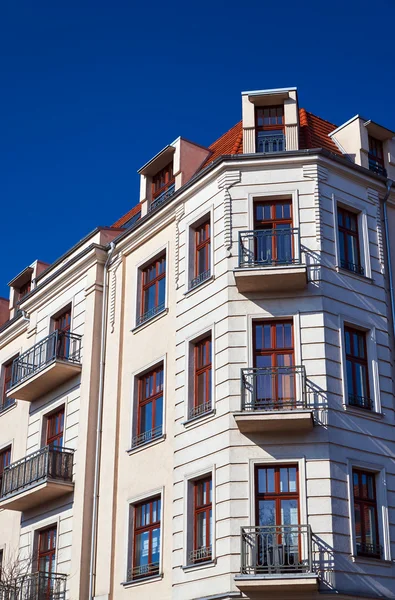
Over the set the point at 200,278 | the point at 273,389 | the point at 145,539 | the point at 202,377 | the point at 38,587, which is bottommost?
the point at 38,587

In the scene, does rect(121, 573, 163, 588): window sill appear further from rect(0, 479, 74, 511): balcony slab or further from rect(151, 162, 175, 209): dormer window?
rect(151, 162, 175, 209): dormer window

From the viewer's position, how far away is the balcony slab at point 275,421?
1953 cm

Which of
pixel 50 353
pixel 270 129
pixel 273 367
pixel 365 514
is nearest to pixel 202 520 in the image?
pixel 365 514

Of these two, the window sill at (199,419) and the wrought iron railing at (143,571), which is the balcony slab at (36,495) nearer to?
the wrought iron railing at (143,571)

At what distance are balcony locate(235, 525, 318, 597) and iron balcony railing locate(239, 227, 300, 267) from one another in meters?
6.10

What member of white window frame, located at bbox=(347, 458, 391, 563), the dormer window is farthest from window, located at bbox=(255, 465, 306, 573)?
the dormer window

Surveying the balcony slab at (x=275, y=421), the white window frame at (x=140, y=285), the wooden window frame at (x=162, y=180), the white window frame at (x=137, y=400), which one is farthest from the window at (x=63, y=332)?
the balcony slab at (x=275, y=421)

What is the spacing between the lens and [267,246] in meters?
22.2

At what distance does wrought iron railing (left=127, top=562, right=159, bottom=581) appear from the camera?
21.7 meters

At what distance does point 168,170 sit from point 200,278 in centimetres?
467

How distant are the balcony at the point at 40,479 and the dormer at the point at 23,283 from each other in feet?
25.4

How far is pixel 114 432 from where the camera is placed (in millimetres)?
24422

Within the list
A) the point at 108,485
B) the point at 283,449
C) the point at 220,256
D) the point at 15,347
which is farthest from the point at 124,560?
the point at 15,347

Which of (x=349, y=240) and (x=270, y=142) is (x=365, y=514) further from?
(x=270, y=142)
